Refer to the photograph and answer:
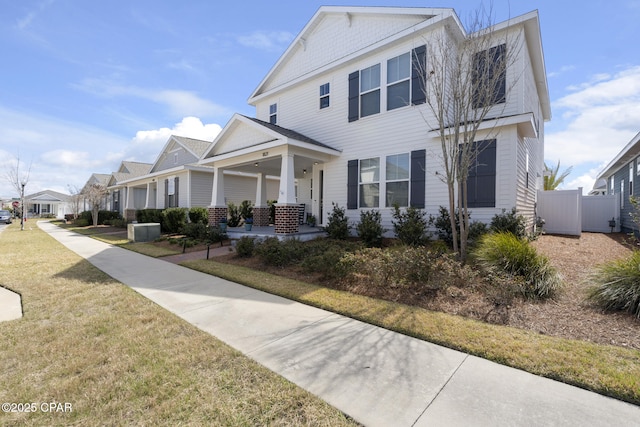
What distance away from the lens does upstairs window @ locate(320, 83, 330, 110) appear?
12219mm

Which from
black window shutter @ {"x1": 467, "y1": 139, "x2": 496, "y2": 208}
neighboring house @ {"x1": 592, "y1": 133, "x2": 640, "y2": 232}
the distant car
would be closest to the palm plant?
neighboring house @ {"x1": 592, "y1": 133, "x2": 640, "y2": 232}

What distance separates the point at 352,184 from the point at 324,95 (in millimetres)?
4081

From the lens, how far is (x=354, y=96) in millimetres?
11234

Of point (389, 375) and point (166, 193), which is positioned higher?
point (166, 193)

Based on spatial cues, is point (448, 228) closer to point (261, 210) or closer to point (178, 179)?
point (261, 210)

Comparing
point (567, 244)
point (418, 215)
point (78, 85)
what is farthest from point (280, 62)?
point (567, 244)

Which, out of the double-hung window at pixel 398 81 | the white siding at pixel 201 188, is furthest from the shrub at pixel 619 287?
the white siding at pixel 201 188

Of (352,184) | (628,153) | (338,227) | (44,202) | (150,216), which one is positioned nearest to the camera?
(338,227)

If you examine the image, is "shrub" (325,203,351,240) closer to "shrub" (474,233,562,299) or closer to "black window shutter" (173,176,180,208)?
"shrub" (474,233,562,299)

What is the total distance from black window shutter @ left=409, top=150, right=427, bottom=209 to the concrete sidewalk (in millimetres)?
6140

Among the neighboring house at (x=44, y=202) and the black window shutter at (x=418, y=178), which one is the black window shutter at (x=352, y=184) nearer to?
the black window shutter at (x=418, y=178)

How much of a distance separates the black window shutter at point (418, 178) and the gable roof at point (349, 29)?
3.96 meters

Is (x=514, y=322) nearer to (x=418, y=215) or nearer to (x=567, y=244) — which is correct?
(x=418, y=215)

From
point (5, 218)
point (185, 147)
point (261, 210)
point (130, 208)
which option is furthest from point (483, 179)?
point (5, 218)
